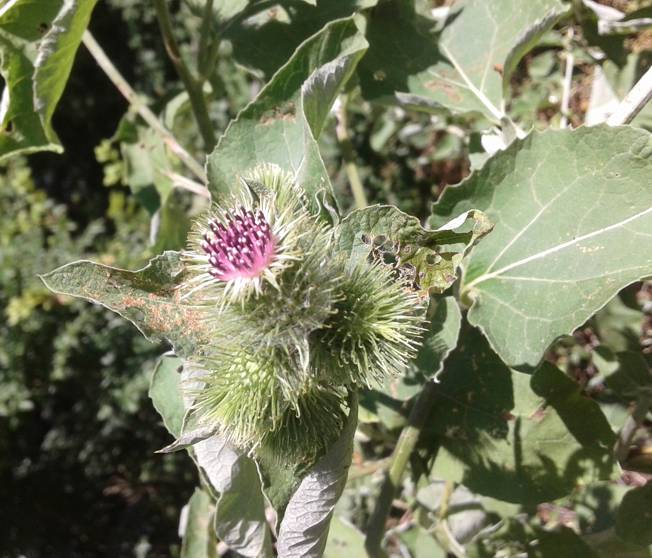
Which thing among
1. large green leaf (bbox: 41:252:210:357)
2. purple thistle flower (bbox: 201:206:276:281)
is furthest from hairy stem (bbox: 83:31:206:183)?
purple thistle flower (bbox: 201:206:276:281)

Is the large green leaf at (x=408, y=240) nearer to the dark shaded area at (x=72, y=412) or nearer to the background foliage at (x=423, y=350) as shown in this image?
the background foliage at (x=423, y=350)

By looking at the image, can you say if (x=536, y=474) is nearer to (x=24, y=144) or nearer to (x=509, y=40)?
(x=509, y=40)

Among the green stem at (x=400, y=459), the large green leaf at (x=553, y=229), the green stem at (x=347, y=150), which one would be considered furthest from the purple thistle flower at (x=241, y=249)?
the green stem at (x=347, y=150)

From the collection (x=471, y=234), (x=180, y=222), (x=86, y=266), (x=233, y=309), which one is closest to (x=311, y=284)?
(x=233, y=309)

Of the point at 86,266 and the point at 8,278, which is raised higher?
the point at 86,266

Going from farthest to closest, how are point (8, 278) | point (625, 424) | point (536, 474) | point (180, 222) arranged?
point (8, 278), point (180, 222), point (625, 424), point (536, 474)
